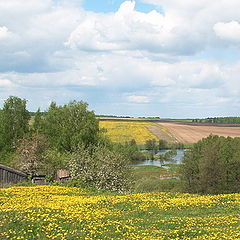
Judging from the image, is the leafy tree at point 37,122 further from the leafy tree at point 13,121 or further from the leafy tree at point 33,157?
the leafy tree at point 33,157

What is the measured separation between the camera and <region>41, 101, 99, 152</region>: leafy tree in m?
75.7

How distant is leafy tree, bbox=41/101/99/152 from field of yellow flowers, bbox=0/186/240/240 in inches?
1793

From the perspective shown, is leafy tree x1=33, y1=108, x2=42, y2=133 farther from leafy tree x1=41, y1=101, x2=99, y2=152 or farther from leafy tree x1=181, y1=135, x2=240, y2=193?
leafy tree x1=181, y1=135, x2=240, y2=193

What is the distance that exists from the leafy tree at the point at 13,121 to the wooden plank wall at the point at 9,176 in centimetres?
3140

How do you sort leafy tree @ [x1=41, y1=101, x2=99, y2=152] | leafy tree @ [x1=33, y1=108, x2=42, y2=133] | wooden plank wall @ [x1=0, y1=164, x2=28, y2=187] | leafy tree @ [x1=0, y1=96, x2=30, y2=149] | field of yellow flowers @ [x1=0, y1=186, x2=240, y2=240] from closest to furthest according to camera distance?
field of yellow flowers @ [x1=0, y1=186, x2=240, y2=240] → wooden plank wall @ [x1=0, y1=164, x2=28, y2=187] → leafy tree @ [x1=41, y1=101, x2=99, y2=152] → leafy tree @ [x1=0, y1=96, x2=30, y2=149] → leafy tree @ [x1=33, y1=108, x2=42, y2=133]

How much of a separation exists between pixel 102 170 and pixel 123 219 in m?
25.7

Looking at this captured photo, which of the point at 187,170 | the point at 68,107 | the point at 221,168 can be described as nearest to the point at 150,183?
the point at 187,170

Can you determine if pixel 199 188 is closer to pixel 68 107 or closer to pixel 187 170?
pixel 187 170

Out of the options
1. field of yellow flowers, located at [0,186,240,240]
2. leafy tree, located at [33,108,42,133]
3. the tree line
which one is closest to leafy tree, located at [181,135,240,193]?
the tree line

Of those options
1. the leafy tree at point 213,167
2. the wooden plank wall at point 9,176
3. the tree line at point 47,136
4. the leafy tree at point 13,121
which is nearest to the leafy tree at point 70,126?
the tree line at point 47,136

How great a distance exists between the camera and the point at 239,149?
80000 mm

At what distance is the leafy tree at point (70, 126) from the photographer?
75688 millimetres

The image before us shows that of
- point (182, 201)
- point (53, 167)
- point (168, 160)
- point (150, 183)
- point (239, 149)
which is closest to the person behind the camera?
point (182, 201)

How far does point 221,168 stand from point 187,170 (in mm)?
8606
